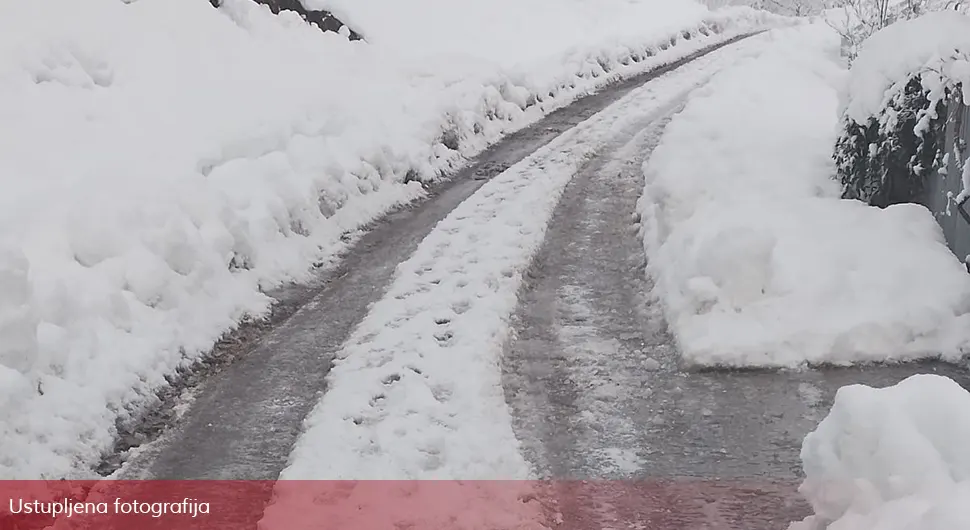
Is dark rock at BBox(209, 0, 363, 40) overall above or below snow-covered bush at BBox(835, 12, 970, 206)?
above

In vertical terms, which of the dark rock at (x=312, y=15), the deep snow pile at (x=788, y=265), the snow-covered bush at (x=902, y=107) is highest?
the dark rock at (x=312, y=15)

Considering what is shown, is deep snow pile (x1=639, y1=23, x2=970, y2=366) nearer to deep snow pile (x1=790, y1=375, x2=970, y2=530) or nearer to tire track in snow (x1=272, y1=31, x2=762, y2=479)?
tire track in snow (x1=272, y1=31, x2=762, y2=479)

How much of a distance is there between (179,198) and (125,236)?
0.94 m

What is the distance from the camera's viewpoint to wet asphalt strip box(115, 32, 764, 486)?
16.3ft

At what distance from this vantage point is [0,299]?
17.9ft

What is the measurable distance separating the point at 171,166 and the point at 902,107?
722cm

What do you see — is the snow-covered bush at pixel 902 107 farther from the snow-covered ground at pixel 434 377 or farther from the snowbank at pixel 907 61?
the snow-covered ground at pixel 434 377

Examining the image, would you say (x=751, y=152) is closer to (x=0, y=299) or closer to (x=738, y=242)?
(x=738, y=242)

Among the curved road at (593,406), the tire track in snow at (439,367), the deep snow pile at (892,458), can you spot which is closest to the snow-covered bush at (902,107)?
the curved road at (593,406)

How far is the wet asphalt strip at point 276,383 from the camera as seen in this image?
16.3 ft

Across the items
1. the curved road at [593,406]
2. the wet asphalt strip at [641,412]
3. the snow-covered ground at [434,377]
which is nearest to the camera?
the wet asphalt strip at [641,412]

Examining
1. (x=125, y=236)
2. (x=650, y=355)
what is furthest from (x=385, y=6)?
(x=650, y=355)

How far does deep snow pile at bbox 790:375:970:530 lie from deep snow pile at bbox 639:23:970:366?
251 cm

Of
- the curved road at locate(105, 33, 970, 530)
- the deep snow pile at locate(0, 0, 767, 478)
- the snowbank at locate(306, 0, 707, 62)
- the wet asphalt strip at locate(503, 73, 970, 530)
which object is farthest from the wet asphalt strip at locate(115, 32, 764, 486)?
the snowbank at locate(306, 0, 707, 62)
